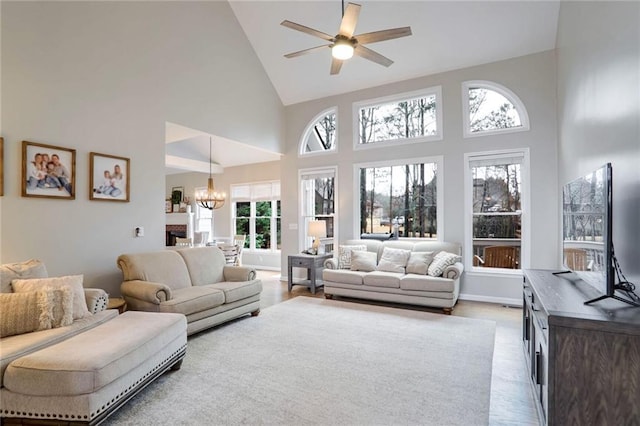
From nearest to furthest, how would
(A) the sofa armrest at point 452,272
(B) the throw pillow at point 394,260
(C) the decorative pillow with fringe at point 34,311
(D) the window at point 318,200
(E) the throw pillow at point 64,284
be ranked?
(C) the decorative pillow with fringe at point 34,311 < (E) the throw pillow at point 64,284 < (A) the sofa armrest at point 452,272 < (B) the throw pillow at point 394,260 < (D) the window at point 318,200

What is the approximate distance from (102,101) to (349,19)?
121 inches

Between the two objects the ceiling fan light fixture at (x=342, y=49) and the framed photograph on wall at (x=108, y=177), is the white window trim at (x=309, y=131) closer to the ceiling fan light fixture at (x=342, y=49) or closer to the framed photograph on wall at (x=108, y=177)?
the ceiling fan light fixture at (x=342, y=49)

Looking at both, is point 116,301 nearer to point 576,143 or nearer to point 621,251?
point 621,251

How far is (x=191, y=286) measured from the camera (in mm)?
4238

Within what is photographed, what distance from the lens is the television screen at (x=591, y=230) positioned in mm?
1832

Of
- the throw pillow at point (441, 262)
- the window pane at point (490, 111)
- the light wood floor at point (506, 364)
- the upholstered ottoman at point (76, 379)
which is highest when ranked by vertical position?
the window pane at point (490, 111)

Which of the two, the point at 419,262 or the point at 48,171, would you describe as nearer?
the point at 48,171

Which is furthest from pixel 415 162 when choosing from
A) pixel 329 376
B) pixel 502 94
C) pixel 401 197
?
pixel 329 376

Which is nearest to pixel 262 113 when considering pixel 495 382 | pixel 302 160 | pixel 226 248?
pixel 302 160

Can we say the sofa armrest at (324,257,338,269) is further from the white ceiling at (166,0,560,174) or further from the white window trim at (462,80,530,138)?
the white window trim at (462,80,530,138)

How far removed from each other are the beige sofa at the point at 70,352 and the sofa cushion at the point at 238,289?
112 cm

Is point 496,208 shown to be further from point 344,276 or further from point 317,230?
point 317,230

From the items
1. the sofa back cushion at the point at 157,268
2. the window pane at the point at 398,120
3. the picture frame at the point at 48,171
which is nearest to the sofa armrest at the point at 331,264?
the sofa back cushion at the point at 157,268

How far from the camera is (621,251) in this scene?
83.3 inches
